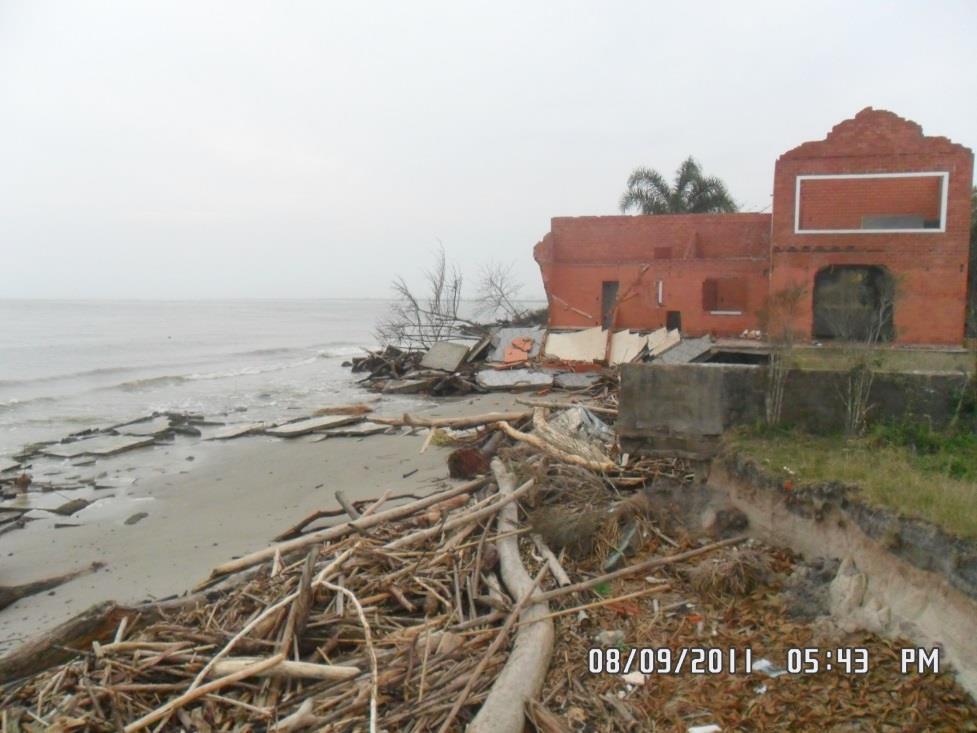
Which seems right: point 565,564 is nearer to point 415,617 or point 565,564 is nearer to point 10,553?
point 415,617

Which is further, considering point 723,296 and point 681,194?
point 681,194

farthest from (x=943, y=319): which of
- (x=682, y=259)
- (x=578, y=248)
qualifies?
(x=578, y=248)

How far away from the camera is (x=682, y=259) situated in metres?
23.5

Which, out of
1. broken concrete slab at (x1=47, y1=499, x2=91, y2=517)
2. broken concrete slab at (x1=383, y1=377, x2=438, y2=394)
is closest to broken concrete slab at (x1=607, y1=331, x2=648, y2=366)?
broken concrete slab at (x1=383, y1=377, x2=438, y2=394)

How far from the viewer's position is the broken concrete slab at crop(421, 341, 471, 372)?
23.3 m

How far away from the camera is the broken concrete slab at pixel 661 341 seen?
19.7 metres

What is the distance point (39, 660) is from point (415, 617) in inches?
101

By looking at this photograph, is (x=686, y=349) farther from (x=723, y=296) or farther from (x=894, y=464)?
(x=894, y=464)

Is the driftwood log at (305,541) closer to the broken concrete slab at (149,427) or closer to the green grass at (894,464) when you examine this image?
the green grass at (894,464)

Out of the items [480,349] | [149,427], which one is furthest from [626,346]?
[149,427]

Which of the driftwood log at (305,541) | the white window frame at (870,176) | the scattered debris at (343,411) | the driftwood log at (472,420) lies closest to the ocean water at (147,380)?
the scattered debris at (343,411)

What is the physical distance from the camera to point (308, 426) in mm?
15570
